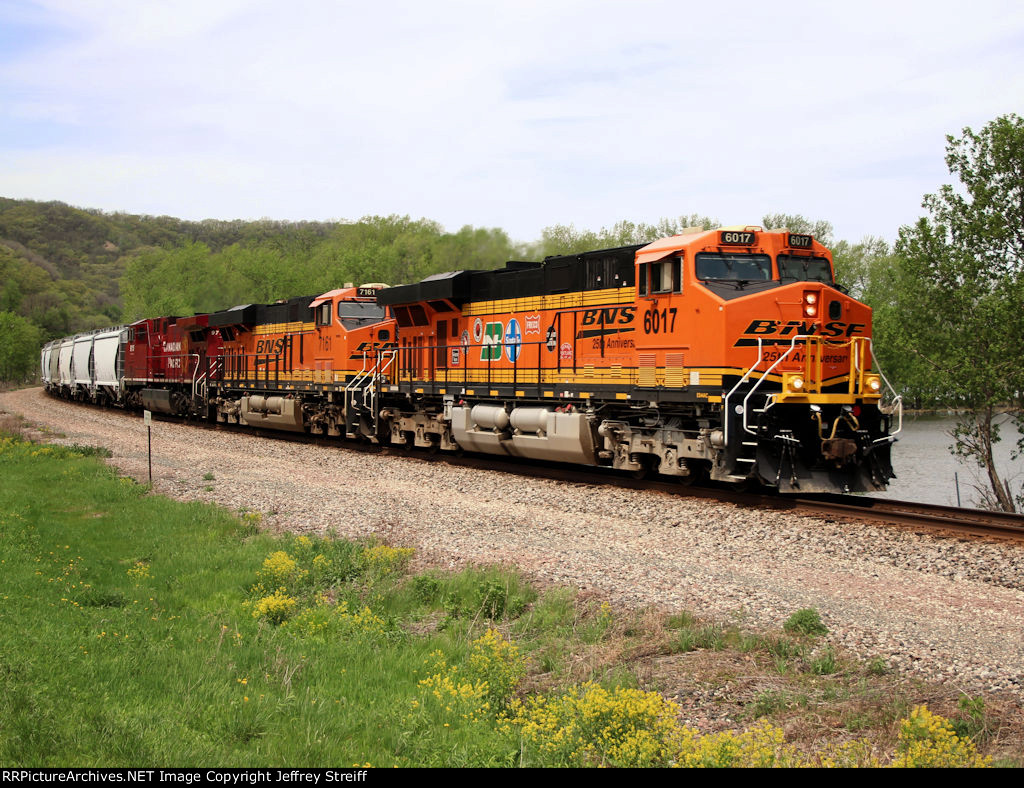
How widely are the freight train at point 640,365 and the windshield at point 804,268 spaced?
0.11ft

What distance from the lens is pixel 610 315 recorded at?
15227mm

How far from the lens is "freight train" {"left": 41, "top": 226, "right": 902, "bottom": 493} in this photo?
12.6 meters

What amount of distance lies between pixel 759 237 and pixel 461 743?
10620mm

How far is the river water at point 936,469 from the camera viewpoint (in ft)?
84.3

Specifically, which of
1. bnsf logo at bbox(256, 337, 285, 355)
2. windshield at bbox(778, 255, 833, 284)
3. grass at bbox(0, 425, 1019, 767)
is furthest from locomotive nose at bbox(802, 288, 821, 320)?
bnsf logo at bbox(256, 337, 285, 355)

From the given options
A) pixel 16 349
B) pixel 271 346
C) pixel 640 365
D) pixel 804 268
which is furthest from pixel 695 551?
pixel 16 349

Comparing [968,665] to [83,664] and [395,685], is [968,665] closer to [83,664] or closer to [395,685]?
[395,685]

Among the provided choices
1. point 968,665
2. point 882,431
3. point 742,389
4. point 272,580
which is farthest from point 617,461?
point 968,665

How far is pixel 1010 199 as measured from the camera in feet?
67.6

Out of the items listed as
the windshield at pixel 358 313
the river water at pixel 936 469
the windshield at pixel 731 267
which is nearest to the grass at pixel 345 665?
the windshield at pixel 731 267

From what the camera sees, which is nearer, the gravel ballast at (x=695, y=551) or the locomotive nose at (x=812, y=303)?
the gravel ballast at (x=695, y=551)

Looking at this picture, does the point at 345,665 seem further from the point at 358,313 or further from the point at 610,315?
the point at 358,313

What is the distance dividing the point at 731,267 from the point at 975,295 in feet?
34.9

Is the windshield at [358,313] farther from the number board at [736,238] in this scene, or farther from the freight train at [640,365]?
the number board at [736,238]
